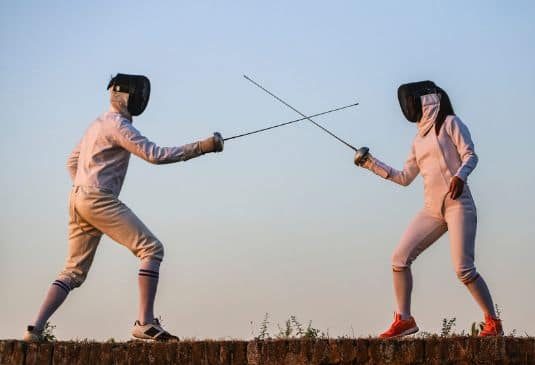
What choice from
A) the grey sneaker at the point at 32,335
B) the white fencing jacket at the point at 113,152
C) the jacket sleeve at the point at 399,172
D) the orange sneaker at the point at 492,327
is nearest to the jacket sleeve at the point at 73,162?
the white fencing jacket at the point at 113,152

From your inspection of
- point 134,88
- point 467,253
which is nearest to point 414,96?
point 467,253

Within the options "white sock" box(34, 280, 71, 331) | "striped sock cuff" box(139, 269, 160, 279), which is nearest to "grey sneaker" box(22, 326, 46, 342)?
"white sock" box(34, 280, 71, 331)

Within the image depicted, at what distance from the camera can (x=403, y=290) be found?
8.98 m

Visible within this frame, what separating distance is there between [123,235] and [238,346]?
1553mm

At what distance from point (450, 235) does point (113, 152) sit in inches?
126

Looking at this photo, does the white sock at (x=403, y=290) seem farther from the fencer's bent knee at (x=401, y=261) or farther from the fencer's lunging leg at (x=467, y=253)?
the fencer's lunging leg at (x=467, y=253)

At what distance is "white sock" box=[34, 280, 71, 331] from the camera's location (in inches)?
340

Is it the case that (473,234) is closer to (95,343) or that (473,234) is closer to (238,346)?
(238,346)

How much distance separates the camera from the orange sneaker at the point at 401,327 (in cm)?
881

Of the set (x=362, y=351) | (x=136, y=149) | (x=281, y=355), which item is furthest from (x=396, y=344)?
(x=136, y=149)

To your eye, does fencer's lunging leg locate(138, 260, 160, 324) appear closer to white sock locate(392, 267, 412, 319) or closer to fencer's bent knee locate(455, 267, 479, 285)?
white sock locate(392, 267, 412, 319)

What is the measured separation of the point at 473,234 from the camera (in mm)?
8680

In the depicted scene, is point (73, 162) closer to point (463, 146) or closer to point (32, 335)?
point (32, 335)

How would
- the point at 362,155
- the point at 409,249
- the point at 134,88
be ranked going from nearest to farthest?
the point at 409,249
the point at 134,88
the point at 362,155
